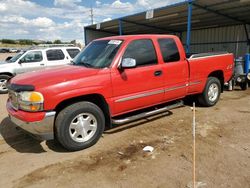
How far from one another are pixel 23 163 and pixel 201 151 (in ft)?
9.79

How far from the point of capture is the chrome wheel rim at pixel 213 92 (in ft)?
22.0

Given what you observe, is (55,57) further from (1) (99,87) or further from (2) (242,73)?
(2) (242,73)

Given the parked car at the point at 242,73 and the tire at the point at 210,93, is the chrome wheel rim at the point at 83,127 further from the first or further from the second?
the parked car at the point at 242,73

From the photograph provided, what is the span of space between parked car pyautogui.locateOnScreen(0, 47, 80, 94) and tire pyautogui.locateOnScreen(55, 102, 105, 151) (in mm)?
7050

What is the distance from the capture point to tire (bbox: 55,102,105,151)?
394cm

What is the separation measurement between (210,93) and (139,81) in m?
2.95

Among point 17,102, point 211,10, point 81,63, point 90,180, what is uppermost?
point 211,10

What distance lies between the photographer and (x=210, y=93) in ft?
22.2

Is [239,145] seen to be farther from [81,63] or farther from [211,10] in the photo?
[211,10]

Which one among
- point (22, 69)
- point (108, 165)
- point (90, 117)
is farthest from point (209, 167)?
point (22, 69)

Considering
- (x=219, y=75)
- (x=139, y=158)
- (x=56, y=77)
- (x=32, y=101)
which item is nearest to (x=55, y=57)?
(x=219, y=75)

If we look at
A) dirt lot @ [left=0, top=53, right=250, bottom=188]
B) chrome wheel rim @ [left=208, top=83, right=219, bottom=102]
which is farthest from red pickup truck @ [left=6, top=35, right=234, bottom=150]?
chrome wheel rim @ [left=208, top=83, right=219, bottom=102]

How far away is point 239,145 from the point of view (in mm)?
4312

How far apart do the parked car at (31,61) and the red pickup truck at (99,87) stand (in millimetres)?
6249
